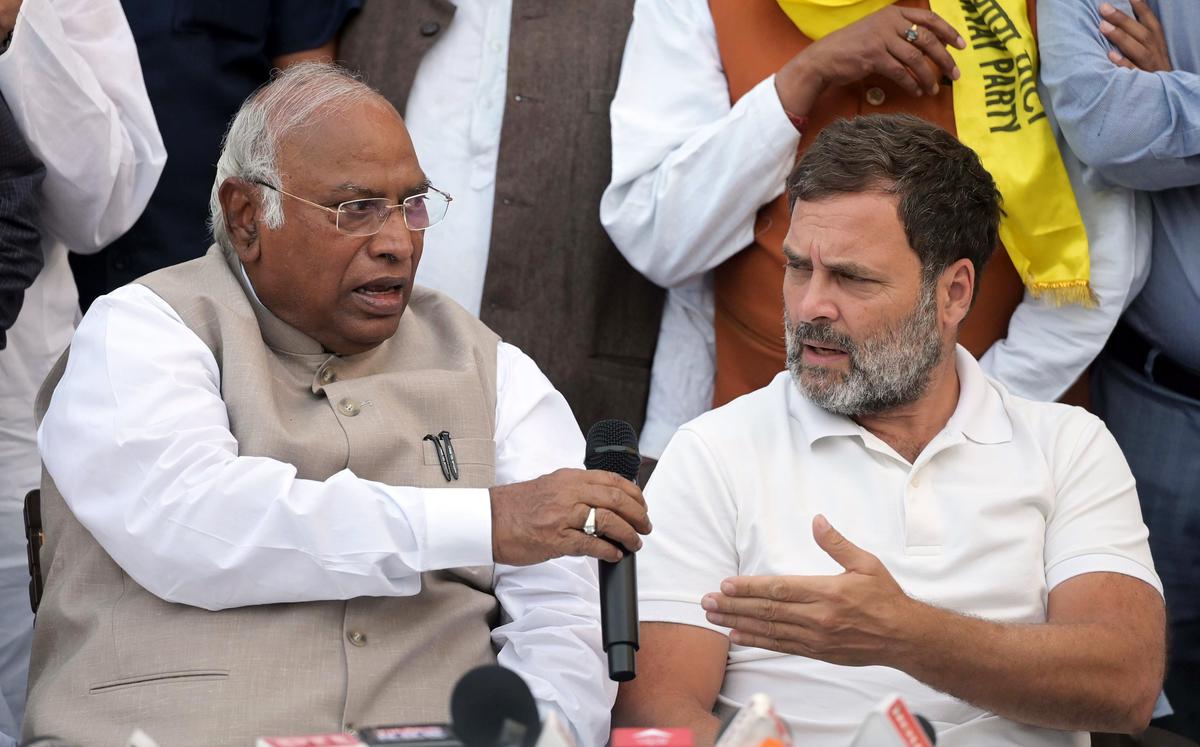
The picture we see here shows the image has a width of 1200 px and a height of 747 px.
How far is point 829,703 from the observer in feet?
10.4

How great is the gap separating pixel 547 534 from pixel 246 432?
684 mm

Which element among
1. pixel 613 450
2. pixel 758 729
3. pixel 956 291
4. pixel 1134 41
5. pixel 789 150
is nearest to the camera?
pixel 758 729

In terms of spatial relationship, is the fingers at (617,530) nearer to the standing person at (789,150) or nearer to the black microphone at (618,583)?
the black microphone at (618,583)

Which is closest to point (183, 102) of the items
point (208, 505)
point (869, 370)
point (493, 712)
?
point (208, 505)

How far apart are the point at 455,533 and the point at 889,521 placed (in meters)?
0.97

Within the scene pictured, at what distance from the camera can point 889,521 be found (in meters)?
3.32

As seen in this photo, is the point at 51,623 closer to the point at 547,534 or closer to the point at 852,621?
the point at 547,534

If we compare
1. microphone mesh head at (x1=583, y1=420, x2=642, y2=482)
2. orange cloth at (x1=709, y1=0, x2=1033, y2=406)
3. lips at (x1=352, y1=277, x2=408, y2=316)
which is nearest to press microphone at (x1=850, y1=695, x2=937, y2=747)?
microphone mesh head at (x1=583, y1=420, x2=642, y2=482)

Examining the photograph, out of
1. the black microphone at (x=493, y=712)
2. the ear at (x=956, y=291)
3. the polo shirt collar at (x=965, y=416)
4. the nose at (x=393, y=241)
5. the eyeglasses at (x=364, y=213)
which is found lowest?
the polo shirt collar at (x=965, y=416)

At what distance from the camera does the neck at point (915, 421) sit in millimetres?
3510

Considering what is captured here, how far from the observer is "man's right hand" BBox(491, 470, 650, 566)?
2.82 meters

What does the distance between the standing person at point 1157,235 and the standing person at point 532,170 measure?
4.16ft

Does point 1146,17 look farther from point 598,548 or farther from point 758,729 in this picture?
point 758,729

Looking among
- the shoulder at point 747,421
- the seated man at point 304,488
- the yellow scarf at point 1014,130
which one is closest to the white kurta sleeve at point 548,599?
the seated man at point 304,488
